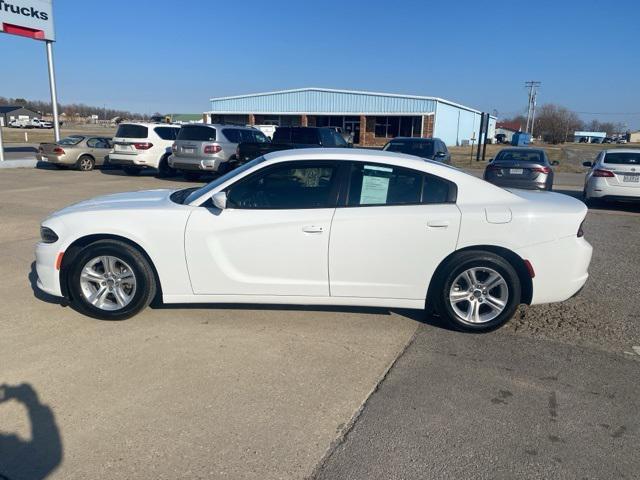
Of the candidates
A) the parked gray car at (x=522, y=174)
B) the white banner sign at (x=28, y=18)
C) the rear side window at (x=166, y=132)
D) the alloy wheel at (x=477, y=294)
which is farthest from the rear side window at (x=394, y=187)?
the white banner sign at (x=28, y=18)

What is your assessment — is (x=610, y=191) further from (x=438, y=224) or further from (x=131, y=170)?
(x=131, y=170)

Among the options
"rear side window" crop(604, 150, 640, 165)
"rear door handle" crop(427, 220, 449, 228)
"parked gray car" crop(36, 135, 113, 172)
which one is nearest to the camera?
"rear door handle" crop(427, 220, 449, 228)

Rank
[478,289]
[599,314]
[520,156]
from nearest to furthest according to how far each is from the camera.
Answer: [478,289] → [599,314] → [520,156]

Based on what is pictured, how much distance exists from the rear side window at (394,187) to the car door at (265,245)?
20 centimetres

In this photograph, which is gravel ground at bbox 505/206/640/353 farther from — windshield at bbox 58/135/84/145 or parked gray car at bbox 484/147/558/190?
windshield at bbox 58/135/84/145

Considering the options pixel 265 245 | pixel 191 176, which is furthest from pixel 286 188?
pixel 191 176

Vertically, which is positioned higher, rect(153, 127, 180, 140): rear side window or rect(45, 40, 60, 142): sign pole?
rect(45, 40, 60, 142): sign pole

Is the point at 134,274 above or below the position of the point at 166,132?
below

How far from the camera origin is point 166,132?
17.0 m

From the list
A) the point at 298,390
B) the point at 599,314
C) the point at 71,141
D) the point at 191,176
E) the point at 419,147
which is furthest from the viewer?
the point at 71,141

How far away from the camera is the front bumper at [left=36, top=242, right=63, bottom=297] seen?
13.9ft

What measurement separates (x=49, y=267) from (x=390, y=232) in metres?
3.05

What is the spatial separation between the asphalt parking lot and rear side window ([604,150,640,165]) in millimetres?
8136

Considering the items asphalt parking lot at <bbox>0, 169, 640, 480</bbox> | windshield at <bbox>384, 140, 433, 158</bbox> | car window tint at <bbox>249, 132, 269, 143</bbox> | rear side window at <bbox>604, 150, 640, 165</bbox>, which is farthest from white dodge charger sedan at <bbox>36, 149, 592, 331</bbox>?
car window tint at <bbox>249, 132, 269, 143</bbox>
